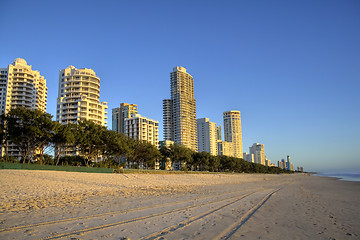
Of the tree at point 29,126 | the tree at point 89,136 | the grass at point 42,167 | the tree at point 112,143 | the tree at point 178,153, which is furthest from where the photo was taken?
the tree at point 178,153

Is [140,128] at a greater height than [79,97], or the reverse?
[79,97]

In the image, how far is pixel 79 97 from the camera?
10450 centimetres

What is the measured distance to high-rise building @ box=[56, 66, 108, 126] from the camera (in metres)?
101

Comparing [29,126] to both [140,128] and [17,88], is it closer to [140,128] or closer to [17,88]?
[17,88]

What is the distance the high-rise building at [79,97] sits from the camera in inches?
3971

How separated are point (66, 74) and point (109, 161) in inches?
2731

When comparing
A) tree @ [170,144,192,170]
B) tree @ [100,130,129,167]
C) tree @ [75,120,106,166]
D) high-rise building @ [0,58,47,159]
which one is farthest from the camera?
high-rise building @ [0,58,47,159]

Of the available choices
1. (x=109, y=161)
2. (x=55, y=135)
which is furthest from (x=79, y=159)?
(x=55, y=135)

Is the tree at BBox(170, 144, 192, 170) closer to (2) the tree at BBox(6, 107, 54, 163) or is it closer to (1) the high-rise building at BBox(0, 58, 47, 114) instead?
(2) the tree at BBox(6, 107, 54, 163)

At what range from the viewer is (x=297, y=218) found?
39.7 ft

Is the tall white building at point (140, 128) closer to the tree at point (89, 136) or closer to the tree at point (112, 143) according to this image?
the tree at point (112, 143)

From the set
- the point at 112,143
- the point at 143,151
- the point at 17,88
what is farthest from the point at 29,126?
the point at 17,88

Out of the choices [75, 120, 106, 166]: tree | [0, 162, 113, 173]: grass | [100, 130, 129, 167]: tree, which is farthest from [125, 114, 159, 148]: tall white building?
[0, 162, 113, 173]: grass

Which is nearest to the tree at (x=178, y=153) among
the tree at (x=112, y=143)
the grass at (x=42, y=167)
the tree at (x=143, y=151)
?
the tree at (x=143, y=151)
